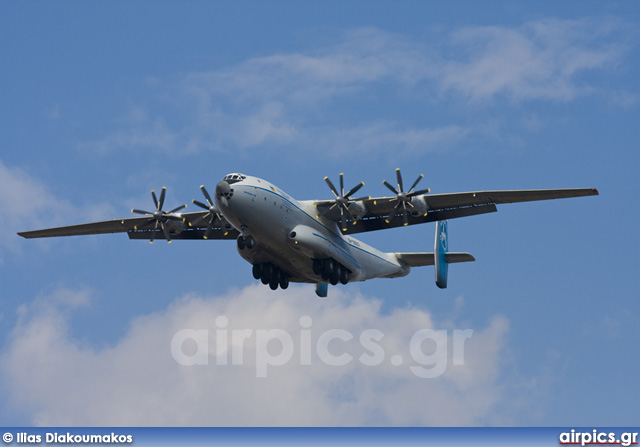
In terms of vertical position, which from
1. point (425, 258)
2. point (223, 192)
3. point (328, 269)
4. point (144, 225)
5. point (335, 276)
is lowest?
point (335, 276)

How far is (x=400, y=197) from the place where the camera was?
42.5m

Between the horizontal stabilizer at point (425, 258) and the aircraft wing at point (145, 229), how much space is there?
Result: 8.72m

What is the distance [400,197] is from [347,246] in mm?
4196

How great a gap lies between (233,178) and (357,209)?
6103 millimetres

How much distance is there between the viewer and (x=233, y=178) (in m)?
40.8

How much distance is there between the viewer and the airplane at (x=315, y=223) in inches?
1608

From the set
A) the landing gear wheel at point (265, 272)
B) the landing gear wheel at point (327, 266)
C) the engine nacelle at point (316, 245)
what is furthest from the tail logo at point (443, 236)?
the landing gear wheel at point (265, 272)

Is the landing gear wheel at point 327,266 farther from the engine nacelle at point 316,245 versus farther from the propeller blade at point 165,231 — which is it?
the propeller blade at point 165,231

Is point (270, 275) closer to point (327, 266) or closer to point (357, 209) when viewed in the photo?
point (327, 266)

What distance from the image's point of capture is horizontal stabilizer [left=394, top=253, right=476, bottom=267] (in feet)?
160

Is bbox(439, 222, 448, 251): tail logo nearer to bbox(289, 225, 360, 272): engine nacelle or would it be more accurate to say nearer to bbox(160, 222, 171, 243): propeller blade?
bbox(289, 225, 360, 272): engine nacelle

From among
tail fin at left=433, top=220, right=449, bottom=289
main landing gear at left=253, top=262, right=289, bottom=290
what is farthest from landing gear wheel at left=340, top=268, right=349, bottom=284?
tail fin at left=433, top=220, right=449, bottom=289

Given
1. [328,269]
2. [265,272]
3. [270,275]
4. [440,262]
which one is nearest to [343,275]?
[328,269]

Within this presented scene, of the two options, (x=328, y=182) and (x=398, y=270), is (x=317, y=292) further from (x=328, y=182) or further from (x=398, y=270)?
(x=328, y=182)
